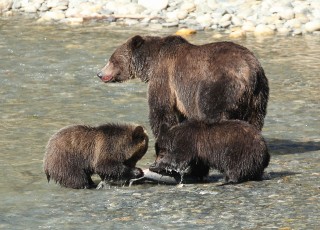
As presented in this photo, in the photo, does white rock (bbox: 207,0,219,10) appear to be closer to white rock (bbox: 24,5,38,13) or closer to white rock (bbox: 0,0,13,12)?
white rock (bbox: 24,5,38,13)

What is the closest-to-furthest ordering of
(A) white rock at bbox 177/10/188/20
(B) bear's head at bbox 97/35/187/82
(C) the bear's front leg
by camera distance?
(C) the bear's front leg
(B) bear's head at bbox 97/35/187/82
(A) white rock at bbox 177/10/188/20

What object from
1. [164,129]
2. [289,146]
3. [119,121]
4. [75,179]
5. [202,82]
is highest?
[202,82]

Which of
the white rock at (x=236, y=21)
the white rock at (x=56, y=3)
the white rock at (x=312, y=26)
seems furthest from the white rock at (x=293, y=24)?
the white rock at (x=56, y=3)

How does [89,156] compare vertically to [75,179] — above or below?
above

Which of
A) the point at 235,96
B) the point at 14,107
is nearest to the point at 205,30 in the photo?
the point at 14,107

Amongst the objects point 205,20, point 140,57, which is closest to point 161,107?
point 140,57

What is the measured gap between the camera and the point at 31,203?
9.56m

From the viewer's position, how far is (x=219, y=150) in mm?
9898

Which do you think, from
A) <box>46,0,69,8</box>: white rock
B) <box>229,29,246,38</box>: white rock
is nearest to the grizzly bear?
<box>229,29,246,38</box>: white rock

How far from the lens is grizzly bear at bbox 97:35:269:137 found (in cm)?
1072

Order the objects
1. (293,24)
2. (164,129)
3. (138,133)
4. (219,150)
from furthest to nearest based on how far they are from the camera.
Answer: (293,24), (164,129), (138,133), (219,150)

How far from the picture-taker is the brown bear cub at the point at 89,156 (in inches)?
392

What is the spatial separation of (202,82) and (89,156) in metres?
1.59

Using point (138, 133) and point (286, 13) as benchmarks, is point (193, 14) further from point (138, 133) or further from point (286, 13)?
point (138, 133)
